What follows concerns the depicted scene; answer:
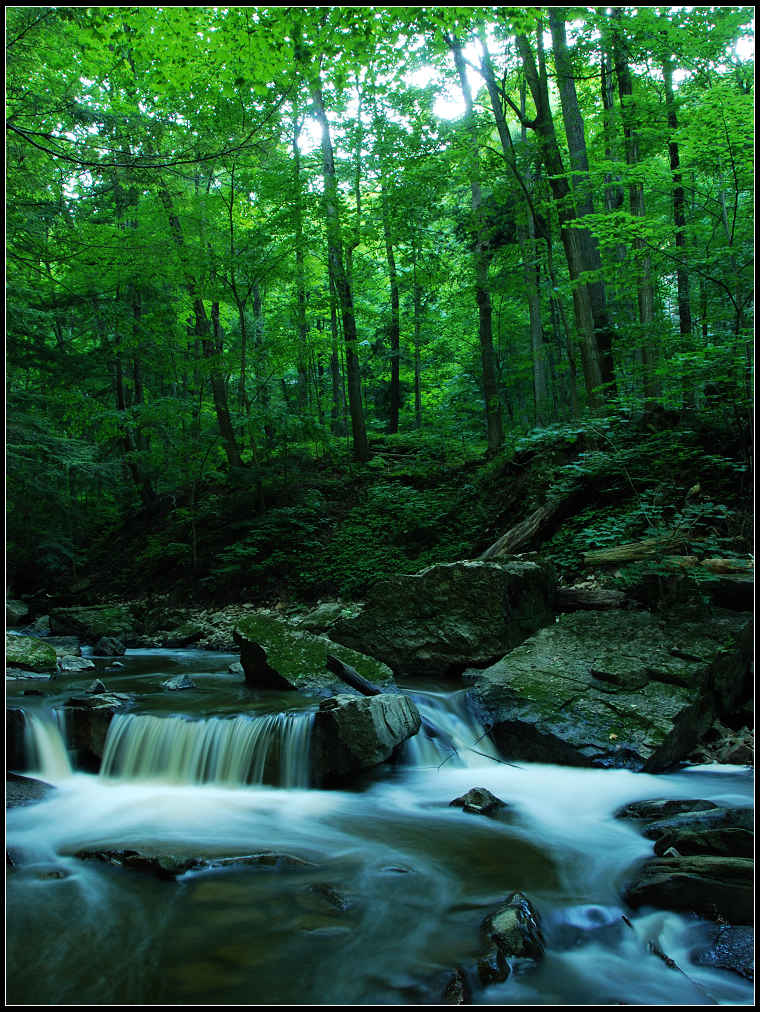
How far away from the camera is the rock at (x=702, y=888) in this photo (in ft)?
10.7

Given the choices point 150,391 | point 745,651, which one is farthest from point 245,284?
point 745,651

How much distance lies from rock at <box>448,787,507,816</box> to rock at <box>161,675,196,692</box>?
409 centimetres

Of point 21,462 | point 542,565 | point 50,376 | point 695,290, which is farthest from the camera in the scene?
point 695,290

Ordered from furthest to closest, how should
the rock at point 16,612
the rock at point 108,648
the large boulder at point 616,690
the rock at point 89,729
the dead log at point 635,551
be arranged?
the rock at point 16,612, the rock at point 108,648, the dead log at point 635,551, the rock at point 89,729, the large boulder at point 616,690

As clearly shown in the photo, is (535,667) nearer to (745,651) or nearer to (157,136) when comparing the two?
(745,651)

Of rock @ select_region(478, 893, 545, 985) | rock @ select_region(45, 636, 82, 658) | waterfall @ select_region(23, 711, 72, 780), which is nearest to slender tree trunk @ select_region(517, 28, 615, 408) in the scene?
rock @ select_region(478, 893, 545, 985)

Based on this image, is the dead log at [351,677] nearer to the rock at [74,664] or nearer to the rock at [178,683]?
the rock at [178,683]

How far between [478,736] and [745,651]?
2.81 metres

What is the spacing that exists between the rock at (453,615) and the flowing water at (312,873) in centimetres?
127

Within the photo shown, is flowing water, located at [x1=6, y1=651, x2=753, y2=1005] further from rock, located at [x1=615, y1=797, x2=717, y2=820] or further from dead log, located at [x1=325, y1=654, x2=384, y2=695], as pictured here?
dead log, located at [x1=325, y1=654, x2=384, y2=695]

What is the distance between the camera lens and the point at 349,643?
8312 millimetres

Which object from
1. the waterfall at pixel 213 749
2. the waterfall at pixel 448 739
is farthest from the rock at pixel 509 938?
the waterfall at pixel 213 749

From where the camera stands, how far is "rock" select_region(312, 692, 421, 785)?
17.8 ft

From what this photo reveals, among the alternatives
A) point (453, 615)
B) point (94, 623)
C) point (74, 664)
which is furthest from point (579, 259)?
point (94, 623)
